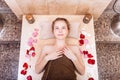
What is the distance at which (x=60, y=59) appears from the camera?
1229 millimetres

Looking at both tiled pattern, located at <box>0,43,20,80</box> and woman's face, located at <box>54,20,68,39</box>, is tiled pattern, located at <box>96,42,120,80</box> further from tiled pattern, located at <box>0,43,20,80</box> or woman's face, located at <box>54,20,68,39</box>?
tiled pattern, located at <box>0,43,20,80</box>

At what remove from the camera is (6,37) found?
1.59 meters

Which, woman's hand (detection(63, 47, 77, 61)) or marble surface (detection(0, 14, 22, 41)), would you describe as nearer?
woman's hand (detection(63, 47, 77, 61))

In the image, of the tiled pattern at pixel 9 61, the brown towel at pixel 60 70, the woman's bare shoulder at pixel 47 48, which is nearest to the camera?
the brown towel at pixel 60 70

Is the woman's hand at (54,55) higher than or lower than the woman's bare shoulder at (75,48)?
lower

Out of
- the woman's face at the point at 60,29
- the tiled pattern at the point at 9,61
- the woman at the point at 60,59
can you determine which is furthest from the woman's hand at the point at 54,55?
the tiled pattern at the point at 9,61

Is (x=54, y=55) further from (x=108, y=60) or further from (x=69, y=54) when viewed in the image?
(x=108, y=60)

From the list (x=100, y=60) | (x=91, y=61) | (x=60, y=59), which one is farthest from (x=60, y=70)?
(x=100, y=60)

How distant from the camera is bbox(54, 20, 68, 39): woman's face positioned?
50.0 inches

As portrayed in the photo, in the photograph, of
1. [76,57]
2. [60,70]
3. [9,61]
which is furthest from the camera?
[9,61]

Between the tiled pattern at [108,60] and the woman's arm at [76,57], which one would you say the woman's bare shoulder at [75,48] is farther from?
the tiled pattern at [108,60]

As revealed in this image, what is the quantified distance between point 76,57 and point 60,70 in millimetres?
158

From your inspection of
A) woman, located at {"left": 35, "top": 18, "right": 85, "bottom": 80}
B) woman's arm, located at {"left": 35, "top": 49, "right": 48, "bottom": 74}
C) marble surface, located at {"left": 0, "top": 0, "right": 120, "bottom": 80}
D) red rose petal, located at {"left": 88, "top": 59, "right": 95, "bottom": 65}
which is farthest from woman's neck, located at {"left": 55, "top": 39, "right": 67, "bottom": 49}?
marble surface, located at {"left": 0, "top": 0, "right": 120, "bottom": 80}

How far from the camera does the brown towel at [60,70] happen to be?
119 centimetres
